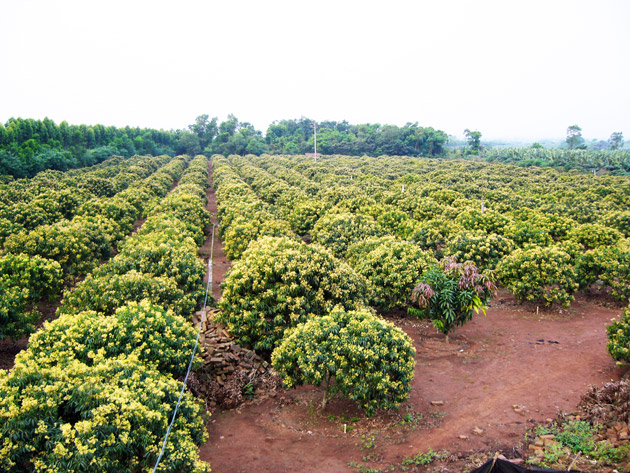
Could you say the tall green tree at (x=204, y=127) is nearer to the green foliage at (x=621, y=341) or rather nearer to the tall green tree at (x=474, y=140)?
the tall green tree at (x=474, y=140)

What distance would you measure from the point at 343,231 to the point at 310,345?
415 inches

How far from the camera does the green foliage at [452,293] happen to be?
41.4ft

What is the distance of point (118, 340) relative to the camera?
28.9 feet

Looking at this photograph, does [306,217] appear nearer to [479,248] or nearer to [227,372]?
[479,248]

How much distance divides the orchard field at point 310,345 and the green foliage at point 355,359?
4 cm

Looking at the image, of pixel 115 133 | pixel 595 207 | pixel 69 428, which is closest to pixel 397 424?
pixel 69 428

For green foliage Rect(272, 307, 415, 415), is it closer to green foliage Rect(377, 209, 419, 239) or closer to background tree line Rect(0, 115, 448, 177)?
green foliage Rect(377, 209, 419, 239)

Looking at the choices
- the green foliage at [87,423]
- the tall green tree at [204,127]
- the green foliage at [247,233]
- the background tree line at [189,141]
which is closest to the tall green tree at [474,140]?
the background tree line at [189,141]

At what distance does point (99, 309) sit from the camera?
37.0 feet

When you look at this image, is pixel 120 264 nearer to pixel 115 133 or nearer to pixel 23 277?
pixel 23 277

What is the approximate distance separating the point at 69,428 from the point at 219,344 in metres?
6.58

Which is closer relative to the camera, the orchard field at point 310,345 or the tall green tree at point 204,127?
the orchard field at point 310,345

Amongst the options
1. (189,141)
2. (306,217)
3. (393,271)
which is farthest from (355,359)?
(189,141)

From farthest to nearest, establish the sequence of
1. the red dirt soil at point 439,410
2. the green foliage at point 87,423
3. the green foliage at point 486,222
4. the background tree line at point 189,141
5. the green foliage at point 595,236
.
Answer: the background tree line at point 189,141, the green foliage at point 486,222, the green foliage at point 595,236, the red dirt soil at point 439,410, the green foliage at point 87,423
